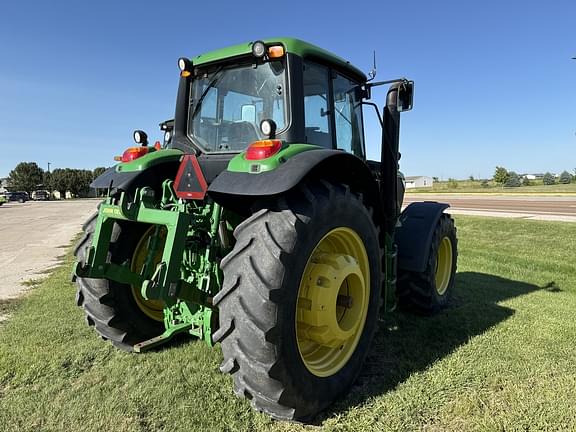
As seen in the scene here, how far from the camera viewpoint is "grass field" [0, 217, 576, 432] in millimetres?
2551

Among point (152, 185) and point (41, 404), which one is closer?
point (41, 404)

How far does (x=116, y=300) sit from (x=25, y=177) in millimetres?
84896

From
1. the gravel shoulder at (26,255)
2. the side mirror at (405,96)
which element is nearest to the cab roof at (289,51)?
the side mirror at (405,96)

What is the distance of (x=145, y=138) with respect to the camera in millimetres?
3812

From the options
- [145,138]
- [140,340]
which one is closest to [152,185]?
[145,138]

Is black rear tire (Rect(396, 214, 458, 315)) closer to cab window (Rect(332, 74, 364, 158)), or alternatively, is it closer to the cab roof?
cab window (Rect(332, 74, 364, 158))

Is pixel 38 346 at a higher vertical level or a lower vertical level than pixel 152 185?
lower

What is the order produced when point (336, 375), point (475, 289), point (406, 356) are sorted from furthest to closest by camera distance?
1. point (475, 289)
2. point (406, 356)
3. point (336, 375)

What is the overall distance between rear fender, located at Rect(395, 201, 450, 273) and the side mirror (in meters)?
1.23

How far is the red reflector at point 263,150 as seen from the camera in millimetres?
2535

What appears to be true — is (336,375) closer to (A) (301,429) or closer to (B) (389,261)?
(A) (301,429)

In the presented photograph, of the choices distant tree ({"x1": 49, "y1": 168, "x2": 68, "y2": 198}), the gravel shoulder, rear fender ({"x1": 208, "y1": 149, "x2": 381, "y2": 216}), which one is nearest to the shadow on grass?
rear fender ({"x1": 208, "y1": 149, "x2": 381, "y2": 216})

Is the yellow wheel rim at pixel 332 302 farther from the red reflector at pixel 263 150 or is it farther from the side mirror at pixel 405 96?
the side mirror at pixel 405 96

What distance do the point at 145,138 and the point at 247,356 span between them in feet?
7.73
